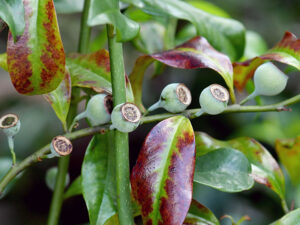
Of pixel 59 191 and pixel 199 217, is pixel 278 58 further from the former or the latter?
pixel 59 191

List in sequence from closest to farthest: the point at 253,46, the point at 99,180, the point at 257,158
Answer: the point at 99,180
the point at 257,158
the point at 253,46

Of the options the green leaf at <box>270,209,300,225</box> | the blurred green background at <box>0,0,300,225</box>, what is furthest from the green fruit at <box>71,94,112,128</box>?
the blurred green background at <box>0,0,300,225</box>

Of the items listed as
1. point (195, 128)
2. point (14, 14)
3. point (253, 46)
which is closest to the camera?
point (14, 14)

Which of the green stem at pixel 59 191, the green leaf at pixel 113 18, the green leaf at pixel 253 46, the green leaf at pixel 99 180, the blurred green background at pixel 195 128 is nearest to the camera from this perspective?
the green leaf at pixel 113 18

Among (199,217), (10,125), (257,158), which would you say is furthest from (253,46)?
(10,125)

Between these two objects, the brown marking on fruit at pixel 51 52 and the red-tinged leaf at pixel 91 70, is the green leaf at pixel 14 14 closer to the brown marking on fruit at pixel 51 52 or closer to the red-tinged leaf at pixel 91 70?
the brown marking on fruit at pixel 51 52

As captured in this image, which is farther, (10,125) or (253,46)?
(253,46)

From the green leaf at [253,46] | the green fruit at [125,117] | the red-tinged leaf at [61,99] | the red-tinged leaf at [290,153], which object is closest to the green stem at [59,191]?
the red-tinged leaf at [61,99]

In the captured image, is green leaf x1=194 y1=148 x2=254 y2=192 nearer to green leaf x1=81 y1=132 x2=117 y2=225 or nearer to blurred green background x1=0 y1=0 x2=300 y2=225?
green leaf x1=81 y1=132 x2=117 y2=225
